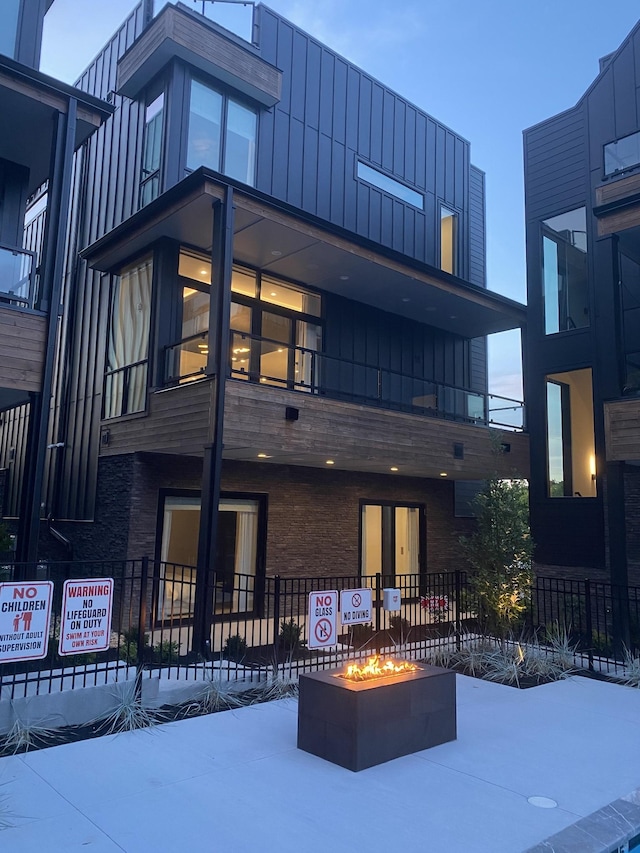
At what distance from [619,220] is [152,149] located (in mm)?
8987

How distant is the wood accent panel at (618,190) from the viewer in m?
11.4

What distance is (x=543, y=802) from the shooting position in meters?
5.03

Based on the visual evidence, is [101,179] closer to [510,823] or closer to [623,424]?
[623,424]

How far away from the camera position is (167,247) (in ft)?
39.2

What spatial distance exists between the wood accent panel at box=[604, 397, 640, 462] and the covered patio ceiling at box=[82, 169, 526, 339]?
15.2 feet

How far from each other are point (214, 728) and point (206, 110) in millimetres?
11687

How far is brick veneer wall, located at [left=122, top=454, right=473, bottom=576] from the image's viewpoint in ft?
38.1

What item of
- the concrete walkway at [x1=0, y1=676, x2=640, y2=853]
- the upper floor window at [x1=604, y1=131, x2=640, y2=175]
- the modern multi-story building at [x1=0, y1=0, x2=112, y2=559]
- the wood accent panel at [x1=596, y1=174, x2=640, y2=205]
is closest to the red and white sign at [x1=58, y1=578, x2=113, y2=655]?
the concrete walkway at [x1=0, y1=676, x2=640, y2=853]

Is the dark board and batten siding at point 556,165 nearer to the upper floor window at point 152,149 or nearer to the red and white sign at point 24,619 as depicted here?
the upper floor window at point 152,149

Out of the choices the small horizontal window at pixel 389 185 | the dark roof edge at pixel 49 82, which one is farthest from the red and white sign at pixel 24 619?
the small horizontal window at pixel 389 185

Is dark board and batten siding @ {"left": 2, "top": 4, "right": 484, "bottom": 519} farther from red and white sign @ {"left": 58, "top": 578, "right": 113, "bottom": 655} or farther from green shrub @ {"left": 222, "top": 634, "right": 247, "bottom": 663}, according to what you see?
red and white sign @ {"left": 58, "top": 578, "right": 113, "bottom": 655}

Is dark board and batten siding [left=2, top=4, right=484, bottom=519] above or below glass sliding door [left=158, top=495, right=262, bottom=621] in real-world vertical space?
above

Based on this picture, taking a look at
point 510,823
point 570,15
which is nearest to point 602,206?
point 510,823

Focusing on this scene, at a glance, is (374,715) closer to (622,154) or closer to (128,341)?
(128,341)
